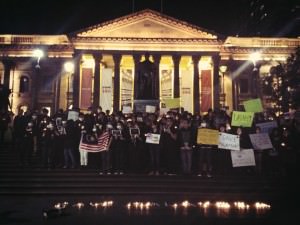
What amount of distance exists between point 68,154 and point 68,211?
14.8 feet

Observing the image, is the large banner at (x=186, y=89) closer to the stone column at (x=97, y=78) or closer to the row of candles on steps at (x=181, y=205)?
the stone column at (x=97, y=78)

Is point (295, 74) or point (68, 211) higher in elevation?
point (295, 74)

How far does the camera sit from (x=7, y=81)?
145 feet

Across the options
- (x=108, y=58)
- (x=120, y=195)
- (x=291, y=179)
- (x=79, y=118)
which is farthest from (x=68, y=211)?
(x=108, y=58)

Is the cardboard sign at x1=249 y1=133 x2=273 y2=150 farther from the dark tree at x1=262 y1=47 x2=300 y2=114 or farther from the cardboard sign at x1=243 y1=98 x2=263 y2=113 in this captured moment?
the dark tree at x1=262 y1=47 x2=300 y2=114

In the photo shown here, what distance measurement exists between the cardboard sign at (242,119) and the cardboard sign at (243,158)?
1.14 meters

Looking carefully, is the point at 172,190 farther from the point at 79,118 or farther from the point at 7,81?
the point at 7,81

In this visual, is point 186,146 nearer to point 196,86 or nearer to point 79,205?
point 79,205

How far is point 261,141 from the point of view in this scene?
43.7ft

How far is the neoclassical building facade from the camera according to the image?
4109cm

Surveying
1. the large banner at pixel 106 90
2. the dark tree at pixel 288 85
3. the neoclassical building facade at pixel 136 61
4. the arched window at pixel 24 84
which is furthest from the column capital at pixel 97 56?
the dark tree at pixel 288 85

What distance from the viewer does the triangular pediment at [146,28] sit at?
136 ft

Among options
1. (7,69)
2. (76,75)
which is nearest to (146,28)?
(76,75)

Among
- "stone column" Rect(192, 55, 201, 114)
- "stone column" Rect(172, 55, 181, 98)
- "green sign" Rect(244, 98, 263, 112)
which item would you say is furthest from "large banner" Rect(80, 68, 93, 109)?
"green sign" Rect(244, 98, 263, 112)
